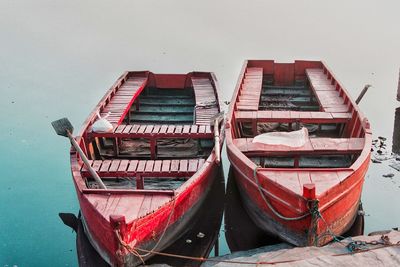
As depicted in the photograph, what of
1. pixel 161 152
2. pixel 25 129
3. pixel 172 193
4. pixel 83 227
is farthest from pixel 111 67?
pixel 172 193

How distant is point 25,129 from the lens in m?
17.2

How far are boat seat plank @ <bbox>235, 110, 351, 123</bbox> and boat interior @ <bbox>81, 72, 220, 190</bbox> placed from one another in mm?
1051

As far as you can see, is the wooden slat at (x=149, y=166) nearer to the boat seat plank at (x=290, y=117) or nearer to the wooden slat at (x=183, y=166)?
the wooden slat at (x=183, y=166)

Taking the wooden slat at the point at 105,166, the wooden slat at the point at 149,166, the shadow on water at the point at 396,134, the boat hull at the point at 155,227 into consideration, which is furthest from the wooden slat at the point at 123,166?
the shadow on water at the point at 396,134

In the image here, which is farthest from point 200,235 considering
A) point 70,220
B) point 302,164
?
point 302,164

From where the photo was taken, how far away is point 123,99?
15.2 meters

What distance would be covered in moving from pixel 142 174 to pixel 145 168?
0.29 meters

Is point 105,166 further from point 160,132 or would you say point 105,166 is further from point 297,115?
point 297,115

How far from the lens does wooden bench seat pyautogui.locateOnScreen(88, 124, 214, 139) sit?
38.6 feet

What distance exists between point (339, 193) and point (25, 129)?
1192 centimetres

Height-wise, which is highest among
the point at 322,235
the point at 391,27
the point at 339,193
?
the point at 339,193

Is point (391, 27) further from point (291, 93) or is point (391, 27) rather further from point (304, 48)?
point (291, 93)

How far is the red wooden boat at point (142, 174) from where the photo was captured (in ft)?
27.8

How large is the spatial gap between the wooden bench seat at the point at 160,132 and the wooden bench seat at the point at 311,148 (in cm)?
117
